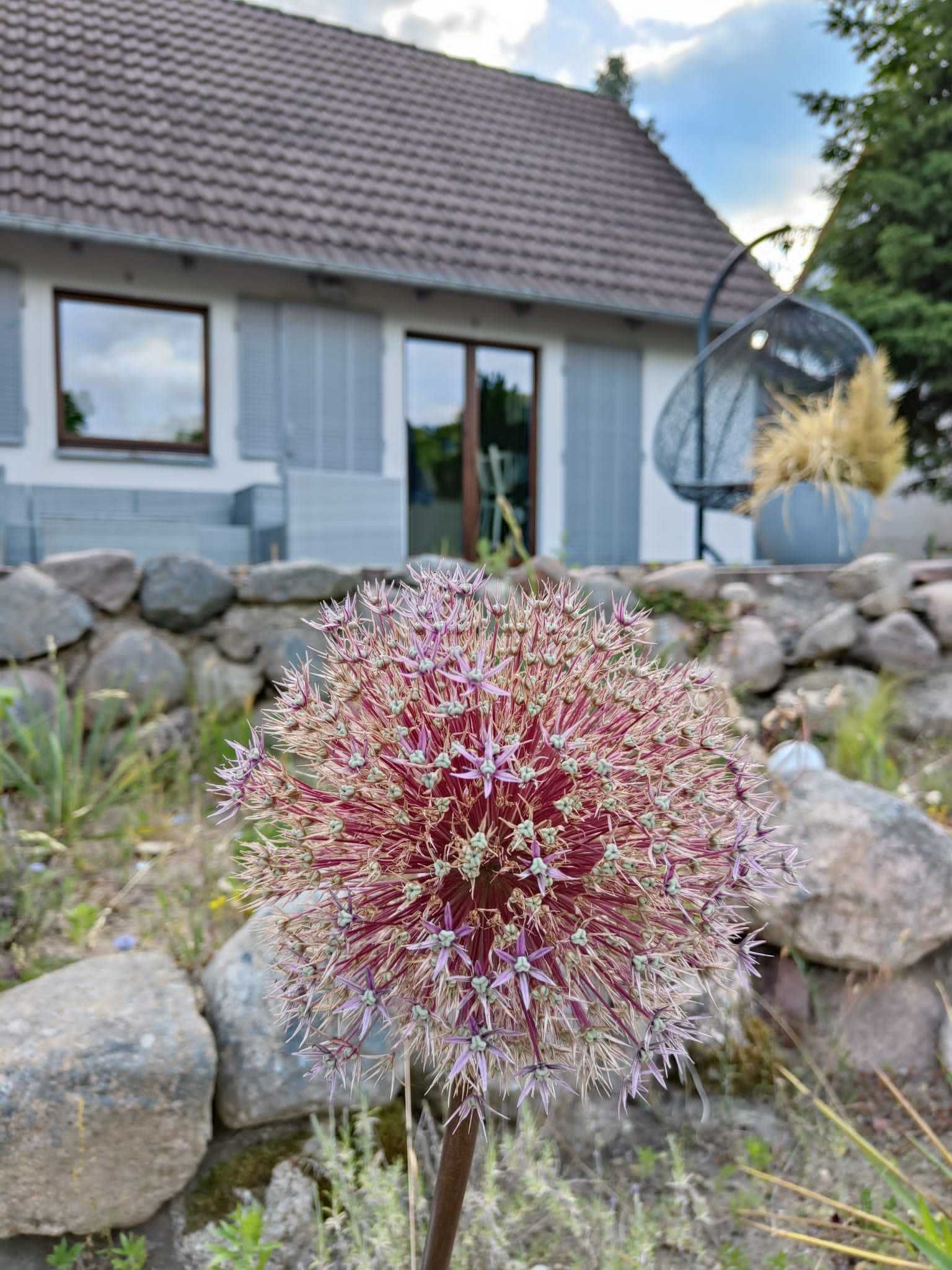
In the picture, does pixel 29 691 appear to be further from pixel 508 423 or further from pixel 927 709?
pixel 508 423

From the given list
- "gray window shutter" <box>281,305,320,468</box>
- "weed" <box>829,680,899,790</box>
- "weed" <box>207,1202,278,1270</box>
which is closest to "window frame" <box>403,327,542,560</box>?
"gray window shutter" <box>281,305,320,468</box>

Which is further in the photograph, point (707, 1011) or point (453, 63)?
point (453, 63)

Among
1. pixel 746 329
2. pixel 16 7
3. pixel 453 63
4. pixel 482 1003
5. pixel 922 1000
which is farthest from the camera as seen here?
pixel 453 63

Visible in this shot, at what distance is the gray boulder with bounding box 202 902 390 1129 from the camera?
5.26 ft

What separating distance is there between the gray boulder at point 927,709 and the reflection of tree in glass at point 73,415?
590cm

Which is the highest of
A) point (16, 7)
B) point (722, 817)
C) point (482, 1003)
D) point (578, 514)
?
point (16, 7)

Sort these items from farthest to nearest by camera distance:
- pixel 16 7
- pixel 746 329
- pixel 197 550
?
pixel 16 7
pixel 746 329
pixel 197 550

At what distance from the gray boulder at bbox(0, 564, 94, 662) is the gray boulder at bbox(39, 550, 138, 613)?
0.05 m

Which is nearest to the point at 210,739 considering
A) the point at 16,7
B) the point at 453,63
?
the point at 16,7

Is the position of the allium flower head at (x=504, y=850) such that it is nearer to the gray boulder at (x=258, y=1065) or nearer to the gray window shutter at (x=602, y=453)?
the gray boulder at (x=258, y=1065)

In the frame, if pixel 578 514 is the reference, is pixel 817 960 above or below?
below

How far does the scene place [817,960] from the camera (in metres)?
2.20

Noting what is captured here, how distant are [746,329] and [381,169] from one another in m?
3.61

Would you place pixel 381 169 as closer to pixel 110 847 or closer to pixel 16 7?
pixel 16 7
